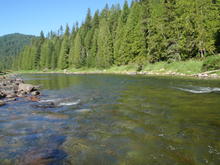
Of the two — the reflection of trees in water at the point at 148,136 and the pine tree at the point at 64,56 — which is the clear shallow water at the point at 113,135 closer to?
the reflection of trees in water at the point at 148,136

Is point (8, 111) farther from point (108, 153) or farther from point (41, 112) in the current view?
point (108, 153)

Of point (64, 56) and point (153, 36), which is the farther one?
point (64, 56)

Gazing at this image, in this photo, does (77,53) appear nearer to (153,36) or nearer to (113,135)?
(153,36)

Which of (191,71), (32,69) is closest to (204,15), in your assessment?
(191,71)

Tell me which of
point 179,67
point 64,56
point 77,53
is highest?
point 77,53

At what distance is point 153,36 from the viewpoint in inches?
1635

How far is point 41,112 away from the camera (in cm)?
920

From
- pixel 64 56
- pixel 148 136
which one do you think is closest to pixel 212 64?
pixel 148 136

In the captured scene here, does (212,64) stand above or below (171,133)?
above

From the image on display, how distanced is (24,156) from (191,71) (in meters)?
28.2

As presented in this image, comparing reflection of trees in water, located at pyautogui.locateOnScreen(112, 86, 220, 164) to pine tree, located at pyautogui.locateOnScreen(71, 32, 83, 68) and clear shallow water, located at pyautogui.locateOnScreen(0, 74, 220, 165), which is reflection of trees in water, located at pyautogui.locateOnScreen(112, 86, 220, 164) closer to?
clear shallow water, located at pyautogui.locateOnScreen(0, 74, 220, 165)

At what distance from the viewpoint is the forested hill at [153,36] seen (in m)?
32.7

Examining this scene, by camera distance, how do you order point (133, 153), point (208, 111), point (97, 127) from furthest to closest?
1. point (208, 111)
2. point (97, 127)
3. point (133, 153)

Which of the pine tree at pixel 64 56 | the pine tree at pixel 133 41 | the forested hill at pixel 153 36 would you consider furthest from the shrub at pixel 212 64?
the pine tree at pixel 64 56
